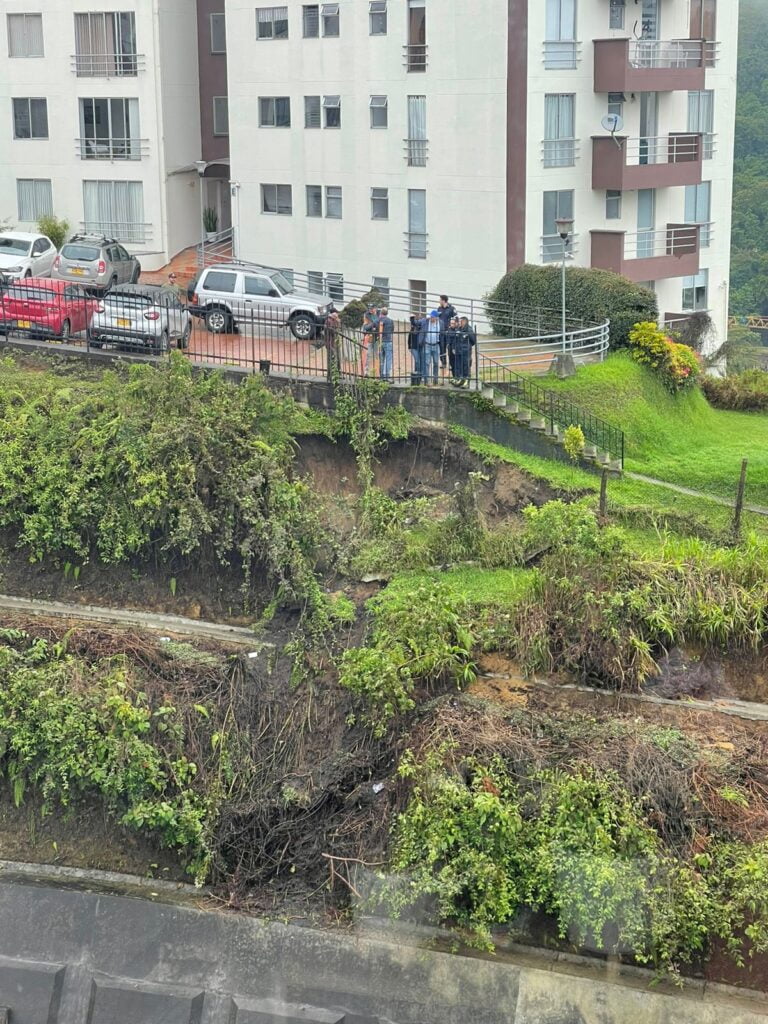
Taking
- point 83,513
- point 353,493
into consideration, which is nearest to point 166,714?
point 83,513

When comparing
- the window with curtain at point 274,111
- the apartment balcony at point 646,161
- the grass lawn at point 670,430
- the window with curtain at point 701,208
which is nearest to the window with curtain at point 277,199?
the window with curtain at point 274,111

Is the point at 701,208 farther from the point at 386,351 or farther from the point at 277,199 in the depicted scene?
the point at 386,351

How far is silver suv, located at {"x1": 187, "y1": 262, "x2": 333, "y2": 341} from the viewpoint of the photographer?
2734cm

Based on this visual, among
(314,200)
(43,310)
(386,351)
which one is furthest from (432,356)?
(314,200)

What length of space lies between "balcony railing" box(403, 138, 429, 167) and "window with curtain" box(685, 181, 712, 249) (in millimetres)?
7381

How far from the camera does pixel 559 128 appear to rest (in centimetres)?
3403

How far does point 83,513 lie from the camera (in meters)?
19.3

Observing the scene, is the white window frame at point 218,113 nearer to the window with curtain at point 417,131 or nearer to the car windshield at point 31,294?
the window with curtain at point 417,131

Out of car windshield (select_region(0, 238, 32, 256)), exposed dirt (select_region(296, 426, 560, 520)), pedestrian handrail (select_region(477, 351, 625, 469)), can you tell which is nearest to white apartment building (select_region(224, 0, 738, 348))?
car windshield (select_region(0, 238, 32, 256))

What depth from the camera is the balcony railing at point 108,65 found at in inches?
1491

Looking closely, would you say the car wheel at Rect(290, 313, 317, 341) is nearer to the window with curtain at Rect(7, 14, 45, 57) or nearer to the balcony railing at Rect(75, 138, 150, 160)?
the balcony railing at Rect(75, 138, 150, 160)

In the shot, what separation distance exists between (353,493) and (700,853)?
1029cm

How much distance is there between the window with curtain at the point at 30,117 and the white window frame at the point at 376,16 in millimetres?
9669

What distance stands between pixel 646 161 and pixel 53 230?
15.0 meters
